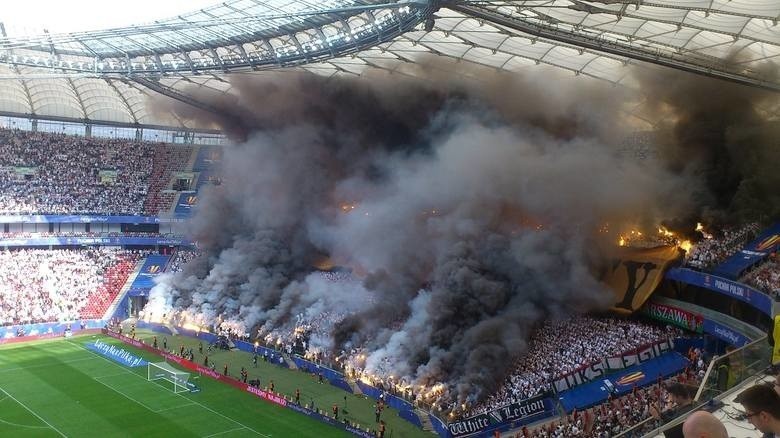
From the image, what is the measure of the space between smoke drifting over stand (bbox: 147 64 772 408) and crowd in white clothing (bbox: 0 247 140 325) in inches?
220

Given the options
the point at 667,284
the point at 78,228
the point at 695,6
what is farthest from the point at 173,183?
the point at 695,6

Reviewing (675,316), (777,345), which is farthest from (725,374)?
(675,316)

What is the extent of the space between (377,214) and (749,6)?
2498 centimetres

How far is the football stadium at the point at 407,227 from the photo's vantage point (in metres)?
27.8

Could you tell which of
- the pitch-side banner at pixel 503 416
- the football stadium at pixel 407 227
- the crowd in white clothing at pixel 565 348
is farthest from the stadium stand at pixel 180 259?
the pitch-side banner at pixel 503 416

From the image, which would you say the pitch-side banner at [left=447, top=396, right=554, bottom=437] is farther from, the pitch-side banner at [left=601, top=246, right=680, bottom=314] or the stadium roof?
the stadium roof

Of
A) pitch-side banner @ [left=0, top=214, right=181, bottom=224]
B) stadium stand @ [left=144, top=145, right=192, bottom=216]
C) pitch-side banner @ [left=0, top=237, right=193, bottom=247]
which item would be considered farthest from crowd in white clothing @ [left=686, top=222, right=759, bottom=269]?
stadium stand @ [left=144, top=145, right=192, bottom=216]

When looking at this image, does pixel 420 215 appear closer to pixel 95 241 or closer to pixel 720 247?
pixel 720 247

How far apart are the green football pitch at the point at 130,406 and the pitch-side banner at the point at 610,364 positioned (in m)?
6.01

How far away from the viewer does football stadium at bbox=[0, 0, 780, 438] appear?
27.8m

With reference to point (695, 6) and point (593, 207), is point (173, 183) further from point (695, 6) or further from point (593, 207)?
point (695, 6)

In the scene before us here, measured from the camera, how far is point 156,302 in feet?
160

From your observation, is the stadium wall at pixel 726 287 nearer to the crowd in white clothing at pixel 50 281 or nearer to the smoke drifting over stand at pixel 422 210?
the smoke drifting over stand at pixel 422 210

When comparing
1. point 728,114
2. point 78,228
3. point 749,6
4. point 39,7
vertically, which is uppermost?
point 39,7
